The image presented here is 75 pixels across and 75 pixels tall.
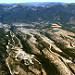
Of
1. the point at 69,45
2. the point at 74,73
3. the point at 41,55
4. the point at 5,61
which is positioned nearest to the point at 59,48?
the point at 69,45

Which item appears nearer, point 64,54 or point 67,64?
point 67,64

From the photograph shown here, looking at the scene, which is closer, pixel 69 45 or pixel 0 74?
pixel 0 74

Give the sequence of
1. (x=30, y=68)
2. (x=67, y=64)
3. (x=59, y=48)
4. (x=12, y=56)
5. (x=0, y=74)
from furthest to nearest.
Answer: (x=59, y=48)
(x=12, y=56)
(x=67, y=64)
(x=30, y=68)
(x=0, y=74)

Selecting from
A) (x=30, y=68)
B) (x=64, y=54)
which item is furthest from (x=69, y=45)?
(x=30, y=68)

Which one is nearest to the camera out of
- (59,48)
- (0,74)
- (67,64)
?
(0,74)

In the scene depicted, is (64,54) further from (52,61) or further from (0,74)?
(0,74)

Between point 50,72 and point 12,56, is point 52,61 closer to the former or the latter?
point 50,72

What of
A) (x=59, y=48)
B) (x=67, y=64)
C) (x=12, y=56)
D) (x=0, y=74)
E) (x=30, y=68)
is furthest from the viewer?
(x=59, y=48)
